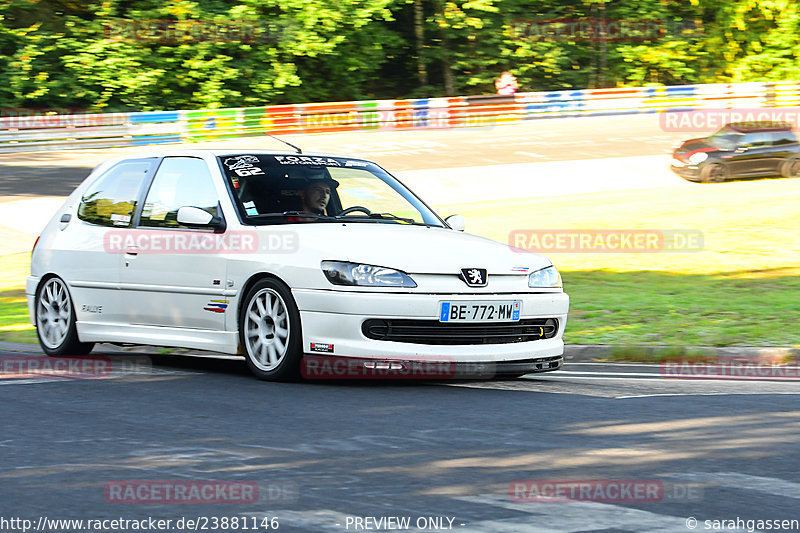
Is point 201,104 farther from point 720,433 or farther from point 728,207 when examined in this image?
point 720,433

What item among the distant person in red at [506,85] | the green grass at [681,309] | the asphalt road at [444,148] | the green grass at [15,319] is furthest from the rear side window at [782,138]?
the green grass at [15,319]

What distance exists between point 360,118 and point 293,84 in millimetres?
4269

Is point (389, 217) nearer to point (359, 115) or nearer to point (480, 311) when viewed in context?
point (480, 311)

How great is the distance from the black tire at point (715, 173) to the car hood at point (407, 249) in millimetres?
22157

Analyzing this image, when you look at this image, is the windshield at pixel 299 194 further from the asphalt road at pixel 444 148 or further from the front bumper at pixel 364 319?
the asphalt road at pixel 444 148

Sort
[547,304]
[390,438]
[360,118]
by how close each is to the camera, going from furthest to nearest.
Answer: [360,118] → [547,304] → [390,438]

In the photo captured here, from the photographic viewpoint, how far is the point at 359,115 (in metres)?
42.1

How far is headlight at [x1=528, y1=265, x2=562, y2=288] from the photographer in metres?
8.17

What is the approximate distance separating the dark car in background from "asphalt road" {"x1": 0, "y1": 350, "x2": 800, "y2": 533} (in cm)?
2180

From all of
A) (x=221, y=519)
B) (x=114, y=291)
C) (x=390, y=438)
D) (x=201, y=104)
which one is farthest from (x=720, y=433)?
(x=201, y=104)

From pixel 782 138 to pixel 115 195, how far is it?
23.7 m

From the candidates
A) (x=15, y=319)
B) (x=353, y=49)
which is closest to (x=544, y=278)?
(x=15, y=319)

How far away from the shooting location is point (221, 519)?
14.9ft

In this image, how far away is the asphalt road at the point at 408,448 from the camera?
466 centimetres
